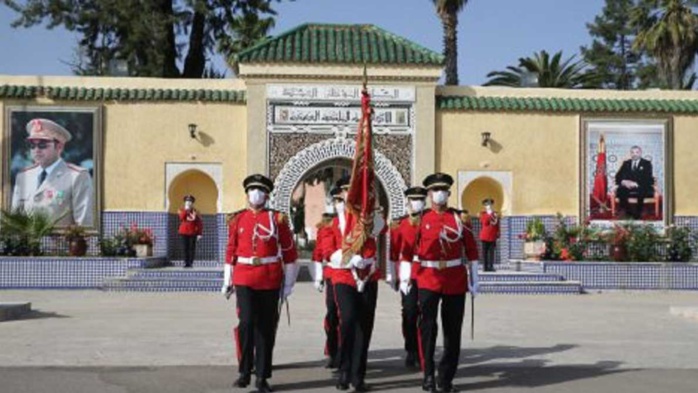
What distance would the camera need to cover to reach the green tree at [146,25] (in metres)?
31.0

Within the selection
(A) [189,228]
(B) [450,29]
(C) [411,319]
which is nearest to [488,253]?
(A) [189,228]

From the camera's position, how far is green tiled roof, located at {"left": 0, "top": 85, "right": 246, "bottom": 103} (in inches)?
837

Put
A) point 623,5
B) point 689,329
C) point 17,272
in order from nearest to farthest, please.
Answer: point 689,329
point 17,272
point 623,5

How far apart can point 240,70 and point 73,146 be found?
3.66 m

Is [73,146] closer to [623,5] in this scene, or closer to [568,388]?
[568,388]

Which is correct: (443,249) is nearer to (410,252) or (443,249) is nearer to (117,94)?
(410,252)

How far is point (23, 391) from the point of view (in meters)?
8.25

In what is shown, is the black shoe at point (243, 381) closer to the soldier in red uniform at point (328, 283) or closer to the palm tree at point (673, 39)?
the soldier in red uniform at point (328, 283)

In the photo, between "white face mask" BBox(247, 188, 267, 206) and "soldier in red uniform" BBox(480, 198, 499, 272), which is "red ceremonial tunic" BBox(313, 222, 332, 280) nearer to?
"white face mask" BBox(247, 188, 267, 206)

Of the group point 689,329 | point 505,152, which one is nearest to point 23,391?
point 689,329

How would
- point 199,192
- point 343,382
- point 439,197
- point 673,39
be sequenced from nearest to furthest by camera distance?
point 343,382
point 439,197
point 199,192
point 673,39

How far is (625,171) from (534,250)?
8.90 feet

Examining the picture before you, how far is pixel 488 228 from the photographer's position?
802 inches

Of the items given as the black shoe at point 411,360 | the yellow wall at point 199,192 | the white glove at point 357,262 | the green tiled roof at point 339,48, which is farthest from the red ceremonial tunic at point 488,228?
the white glove at point 357,262
